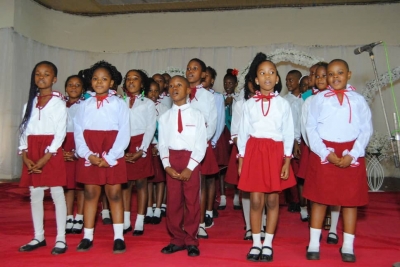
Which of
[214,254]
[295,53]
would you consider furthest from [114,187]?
[295,53]

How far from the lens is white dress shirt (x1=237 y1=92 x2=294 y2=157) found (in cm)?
281

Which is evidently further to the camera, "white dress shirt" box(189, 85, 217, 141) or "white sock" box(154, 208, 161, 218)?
"white sock" box(154, 208, 161, 218)

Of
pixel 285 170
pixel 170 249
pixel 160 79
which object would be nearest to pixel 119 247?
pixel 170 249

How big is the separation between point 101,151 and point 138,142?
0.74 meters

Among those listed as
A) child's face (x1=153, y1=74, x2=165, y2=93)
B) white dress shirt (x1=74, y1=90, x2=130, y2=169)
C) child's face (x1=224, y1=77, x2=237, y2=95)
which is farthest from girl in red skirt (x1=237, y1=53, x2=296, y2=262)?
child's face (x1=224, y1=77, x2=237, y2=95)

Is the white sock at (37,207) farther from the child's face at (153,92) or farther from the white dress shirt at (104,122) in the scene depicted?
the child's face at (153,92)

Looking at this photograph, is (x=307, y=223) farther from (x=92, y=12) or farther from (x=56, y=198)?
(x=92, y=12)

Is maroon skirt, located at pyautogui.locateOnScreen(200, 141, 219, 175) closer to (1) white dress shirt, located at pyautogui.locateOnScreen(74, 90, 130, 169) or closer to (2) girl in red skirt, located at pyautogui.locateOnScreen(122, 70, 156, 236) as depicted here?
(2) girl in red skirt, located at pyautogui.locateOnScreen(122, 70, 156, 236)

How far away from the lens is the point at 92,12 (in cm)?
845

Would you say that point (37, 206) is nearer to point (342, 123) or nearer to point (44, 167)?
point (44, 167)

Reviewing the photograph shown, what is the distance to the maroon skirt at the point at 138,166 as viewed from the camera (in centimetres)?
357

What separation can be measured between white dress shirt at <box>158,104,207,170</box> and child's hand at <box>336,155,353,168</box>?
0.93m

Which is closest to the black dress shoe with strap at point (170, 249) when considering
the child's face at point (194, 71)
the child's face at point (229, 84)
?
the child's face at point (194, 71)

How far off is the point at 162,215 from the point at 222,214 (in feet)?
2.13
